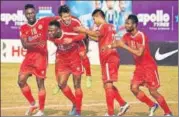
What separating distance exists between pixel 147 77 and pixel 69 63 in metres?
1.61

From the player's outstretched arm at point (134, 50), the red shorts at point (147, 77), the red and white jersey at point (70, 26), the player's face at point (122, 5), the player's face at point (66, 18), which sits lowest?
the red shorts at point (147, 77)

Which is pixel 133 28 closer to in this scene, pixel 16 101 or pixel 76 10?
pixel 16 101

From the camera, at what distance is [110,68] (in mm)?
11203

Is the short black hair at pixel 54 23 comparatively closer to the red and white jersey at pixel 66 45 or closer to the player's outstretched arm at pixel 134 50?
the red and white jersey at pixel 66 45

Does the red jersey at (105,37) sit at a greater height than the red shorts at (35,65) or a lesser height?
greater

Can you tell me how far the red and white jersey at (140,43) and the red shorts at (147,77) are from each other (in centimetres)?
12

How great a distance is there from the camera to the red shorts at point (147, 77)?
36.7ft

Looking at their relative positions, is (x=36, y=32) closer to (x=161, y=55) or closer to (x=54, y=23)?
(x=54, y=23)

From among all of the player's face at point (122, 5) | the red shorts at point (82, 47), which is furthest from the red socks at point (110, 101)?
the player's face at point (122, 5)

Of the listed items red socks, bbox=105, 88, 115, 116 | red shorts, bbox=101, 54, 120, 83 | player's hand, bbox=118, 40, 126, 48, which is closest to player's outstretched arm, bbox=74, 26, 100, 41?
red shorts, bbox=101, 54, 120, 83

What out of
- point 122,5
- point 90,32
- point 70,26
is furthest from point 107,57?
point 122,5

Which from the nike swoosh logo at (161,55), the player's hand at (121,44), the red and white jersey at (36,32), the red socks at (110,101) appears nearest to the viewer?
the player's hand at (121,44)

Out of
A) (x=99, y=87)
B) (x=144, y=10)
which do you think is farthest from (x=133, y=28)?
(x=144, y=10)

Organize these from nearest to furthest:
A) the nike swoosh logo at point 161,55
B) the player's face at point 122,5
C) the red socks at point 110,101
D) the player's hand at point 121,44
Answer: the player's hand at point 121,44
the red socks at point 110,101
the nike swoosh logo at point 161,55
the player's face at point 122,5
